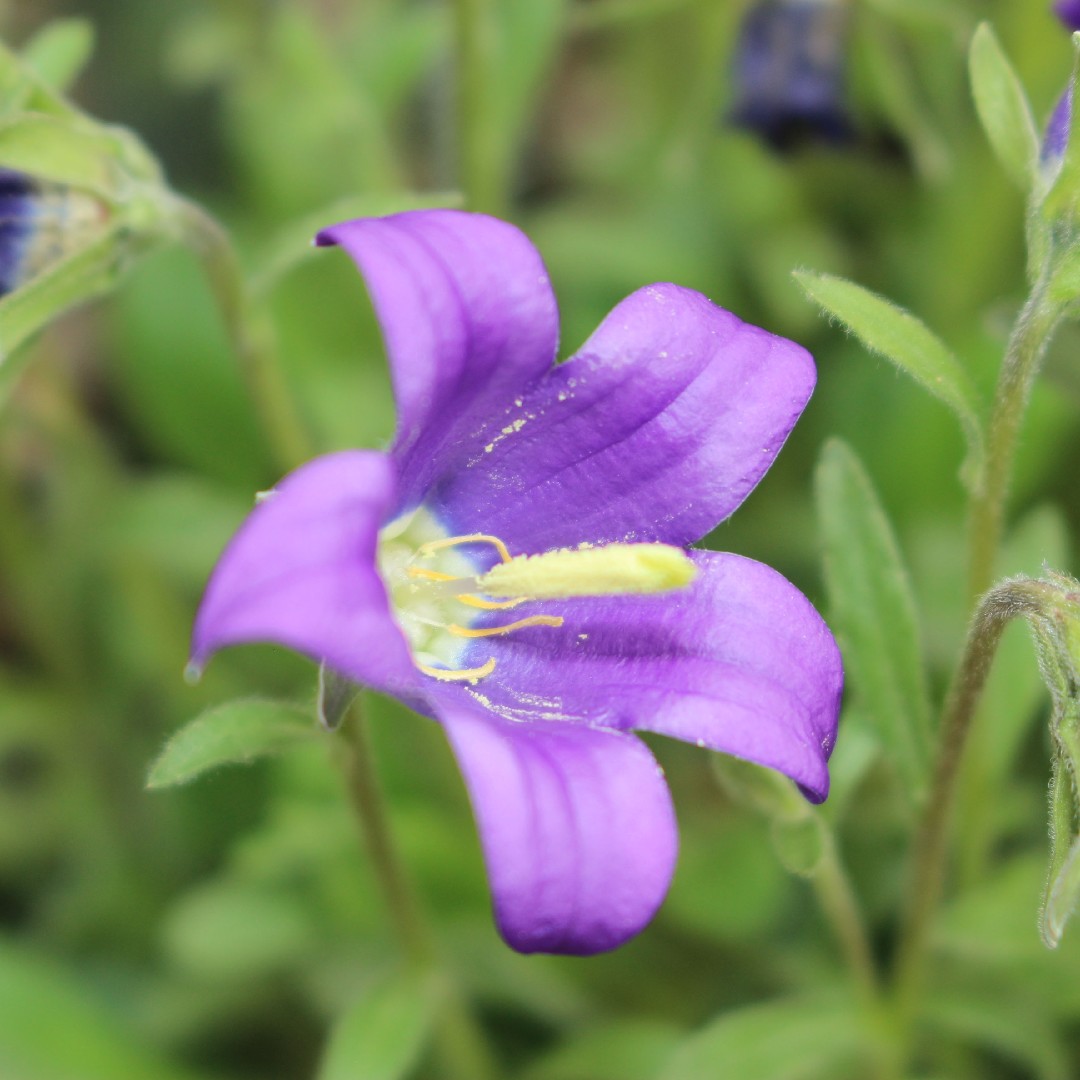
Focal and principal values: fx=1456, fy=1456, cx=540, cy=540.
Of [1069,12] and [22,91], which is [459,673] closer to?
[22,91]

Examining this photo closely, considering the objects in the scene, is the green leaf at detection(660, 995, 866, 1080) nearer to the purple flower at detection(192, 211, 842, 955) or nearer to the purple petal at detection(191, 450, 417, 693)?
the purple flower at detection(192, 211, 842, 955)

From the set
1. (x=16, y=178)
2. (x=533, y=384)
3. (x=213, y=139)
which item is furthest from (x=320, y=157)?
(x=533, y=384)

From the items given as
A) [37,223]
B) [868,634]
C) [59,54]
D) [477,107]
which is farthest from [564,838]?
[477,107]

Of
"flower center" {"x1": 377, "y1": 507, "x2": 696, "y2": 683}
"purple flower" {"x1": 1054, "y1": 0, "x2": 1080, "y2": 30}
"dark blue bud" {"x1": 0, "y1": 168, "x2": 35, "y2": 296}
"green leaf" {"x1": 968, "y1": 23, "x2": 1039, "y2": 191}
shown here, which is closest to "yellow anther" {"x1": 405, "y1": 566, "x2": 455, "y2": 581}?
"flower center" {"x1": 377, "y1": 507, "x2": 696, "y2": 683}

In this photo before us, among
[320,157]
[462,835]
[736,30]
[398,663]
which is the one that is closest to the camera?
[398,663]

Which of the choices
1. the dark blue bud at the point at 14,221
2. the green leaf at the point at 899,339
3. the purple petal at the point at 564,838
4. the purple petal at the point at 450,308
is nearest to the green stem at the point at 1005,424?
the green leaf at the point at 899,339

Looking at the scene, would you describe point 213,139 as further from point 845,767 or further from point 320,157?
point 845,767
